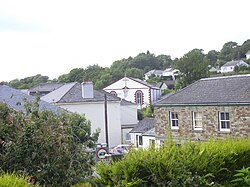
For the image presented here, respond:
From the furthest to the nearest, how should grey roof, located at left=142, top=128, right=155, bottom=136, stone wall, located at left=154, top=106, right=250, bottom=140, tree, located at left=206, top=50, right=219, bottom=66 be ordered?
1. tree, located at left=206, top=50, right=219, bottom=66
2. grey roof, located at left=142, top=128, right=155, bottom=136
3. stone wall, located at left=154, top=106, right=250, bottom=140

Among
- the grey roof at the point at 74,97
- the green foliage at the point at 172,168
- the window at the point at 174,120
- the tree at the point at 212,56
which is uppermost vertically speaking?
the tree at the point at 212,56

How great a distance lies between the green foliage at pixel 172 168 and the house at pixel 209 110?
1521 centimetres

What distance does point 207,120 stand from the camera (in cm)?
2592

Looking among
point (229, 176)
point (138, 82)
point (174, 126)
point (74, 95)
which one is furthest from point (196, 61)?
point (229, 176)

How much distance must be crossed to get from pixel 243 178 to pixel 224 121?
1847 centimetres

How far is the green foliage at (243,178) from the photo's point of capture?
271 inches

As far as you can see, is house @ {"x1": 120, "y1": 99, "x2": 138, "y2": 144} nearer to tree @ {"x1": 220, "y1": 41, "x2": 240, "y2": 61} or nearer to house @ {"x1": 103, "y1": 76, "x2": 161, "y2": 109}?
house @ {"x1": 103, "y1": 76, "x2": 161, "y2": 109}

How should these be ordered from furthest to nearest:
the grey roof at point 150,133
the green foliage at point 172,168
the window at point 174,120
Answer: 1. the grey roof at point 150,133
2. the window at point 174,120
3. the green foliage at point 172,168

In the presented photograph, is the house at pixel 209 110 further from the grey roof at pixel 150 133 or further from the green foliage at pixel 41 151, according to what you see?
→ the green foliage at pixel 41 151

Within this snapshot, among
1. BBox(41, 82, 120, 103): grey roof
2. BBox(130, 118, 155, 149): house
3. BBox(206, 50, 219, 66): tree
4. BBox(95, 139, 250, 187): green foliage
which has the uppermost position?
BBox(206, 50, 219, 66): tree

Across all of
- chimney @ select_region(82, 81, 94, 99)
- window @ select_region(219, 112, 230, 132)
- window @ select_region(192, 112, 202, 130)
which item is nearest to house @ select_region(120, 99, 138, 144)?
chimney @ select_region(82, 81, 94, 99)

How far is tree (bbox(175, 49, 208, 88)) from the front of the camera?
68.9m

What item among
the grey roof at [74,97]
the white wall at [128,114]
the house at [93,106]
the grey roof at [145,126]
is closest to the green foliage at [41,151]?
the grey roof at [145,126]

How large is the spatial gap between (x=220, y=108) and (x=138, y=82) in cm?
4328
